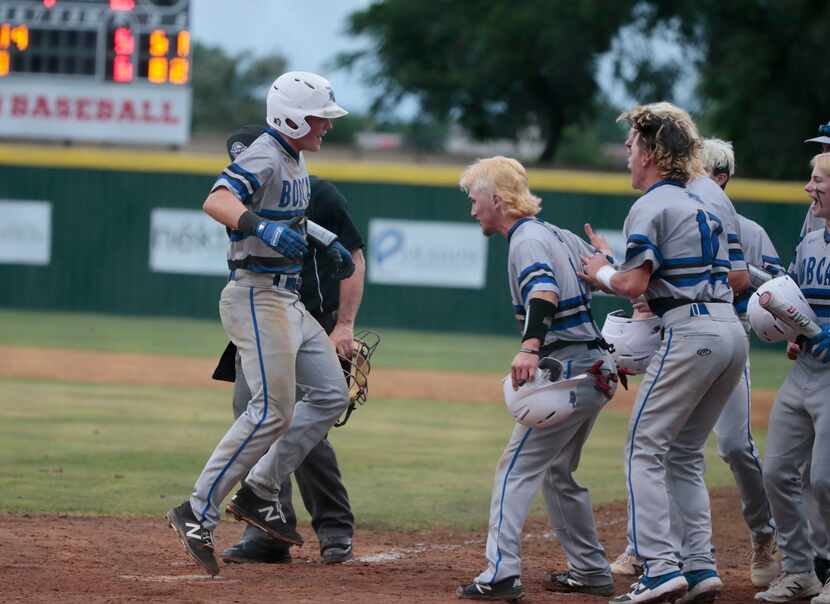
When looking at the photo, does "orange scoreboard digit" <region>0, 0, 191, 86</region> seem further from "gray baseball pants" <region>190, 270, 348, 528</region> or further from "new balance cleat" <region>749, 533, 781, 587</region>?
"new balance cleat" <region>749, 533, 781, 587</region>

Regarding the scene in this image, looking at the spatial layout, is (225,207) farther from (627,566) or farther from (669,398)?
(627,566)

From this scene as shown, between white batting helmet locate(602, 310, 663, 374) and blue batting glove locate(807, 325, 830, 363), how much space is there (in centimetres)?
66

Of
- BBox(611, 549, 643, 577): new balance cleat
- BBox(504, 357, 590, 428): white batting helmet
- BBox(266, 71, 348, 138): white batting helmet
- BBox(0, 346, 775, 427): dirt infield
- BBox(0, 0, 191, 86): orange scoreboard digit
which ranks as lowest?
BBox(0, 346, 775, 427): dirt infield

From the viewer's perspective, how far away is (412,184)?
22.2 m

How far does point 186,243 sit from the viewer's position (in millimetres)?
22594

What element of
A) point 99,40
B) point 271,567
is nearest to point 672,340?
point 271,567

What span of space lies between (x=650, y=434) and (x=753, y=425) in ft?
26.3

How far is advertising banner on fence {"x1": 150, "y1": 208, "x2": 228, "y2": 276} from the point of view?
22.4 m

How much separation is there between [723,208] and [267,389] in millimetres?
2128

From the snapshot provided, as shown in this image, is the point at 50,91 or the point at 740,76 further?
the point at 740,76

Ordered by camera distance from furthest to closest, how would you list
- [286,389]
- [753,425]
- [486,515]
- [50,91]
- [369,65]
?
[369,65]
[50,91]
[753,425]
[486,515]
[286,389]

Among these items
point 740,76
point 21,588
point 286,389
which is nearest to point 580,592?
point 286,389

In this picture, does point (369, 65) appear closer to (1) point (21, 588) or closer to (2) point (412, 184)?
(2) point (412, 184)

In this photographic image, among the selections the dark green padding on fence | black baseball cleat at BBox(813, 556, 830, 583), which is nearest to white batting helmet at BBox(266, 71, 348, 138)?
black baseball cleat at BBox(813, 556, 830, 583)
